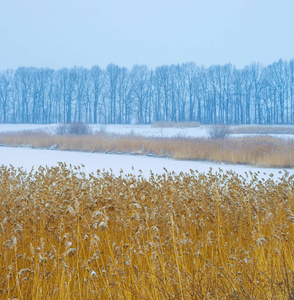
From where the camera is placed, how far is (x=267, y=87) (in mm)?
41438

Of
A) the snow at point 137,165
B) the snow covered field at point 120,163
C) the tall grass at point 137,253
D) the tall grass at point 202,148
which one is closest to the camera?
the tall grass at point 137,253

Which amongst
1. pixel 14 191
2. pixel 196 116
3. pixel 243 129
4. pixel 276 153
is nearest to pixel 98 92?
pixel 196 116

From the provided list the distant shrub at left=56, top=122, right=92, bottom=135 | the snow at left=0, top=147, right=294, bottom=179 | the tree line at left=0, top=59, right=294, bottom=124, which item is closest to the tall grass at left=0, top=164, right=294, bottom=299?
the snow at left=0, top=147, right=294, bottom=179

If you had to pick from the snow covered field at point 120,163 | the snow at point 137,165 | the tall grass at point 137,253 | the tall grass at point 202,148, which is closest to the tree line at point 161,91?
the tall grass at point 202,148

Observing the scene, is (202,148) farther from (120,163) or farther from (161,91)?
(161,91)

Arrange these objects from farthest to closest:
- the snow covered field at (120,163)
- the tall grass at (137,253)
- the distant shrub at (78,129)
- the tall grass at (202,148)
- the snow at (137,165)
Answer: the distant shrub at (78,129) < the tall grass at (202,148) < the snow covered field at (120,163) < the snow at (137,165) < the tall grass at (137,253)

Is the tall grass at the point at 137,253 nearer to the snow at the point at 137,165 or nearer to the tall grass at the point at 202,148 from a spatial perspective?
the snow at the point at 137,165

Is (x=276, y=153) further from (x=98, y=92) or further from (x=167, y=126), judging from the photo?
(x=98, y=92)

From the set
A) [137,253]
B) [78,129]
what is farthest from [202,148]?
[78,129]

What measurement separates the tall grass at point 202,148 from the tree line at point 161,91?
22822 millimetres

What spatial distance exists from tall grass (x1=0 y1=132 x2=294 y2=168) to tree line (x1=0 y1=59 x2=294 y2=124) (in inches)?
899

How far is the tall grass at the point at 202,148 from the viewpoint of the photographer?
1199 cm

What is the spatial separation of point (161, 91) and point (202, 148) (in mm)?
32226

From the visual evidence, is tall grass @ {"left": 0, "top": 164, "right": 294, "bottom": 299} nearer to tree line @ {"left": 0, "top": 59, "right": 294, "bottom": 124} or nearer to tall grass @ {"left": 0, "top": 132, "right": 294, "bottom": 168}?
tall grass @ {"left": 0, "top": 132, "right": 294, "bottom": 168}
